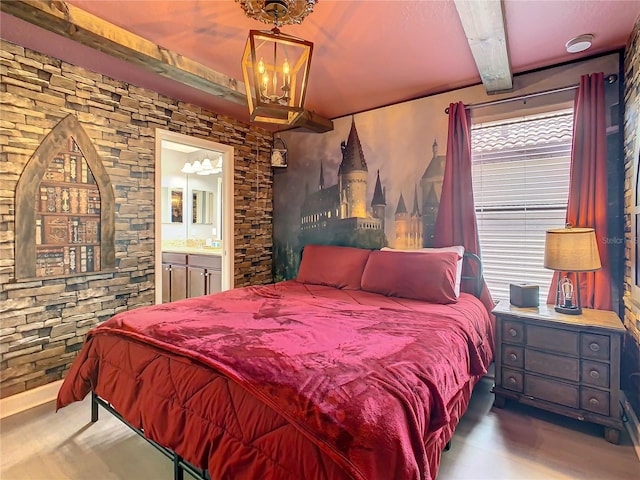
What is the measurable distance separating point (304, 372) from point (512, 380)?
5.71 feet

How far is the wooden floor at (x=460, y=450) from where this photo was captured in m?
1.67

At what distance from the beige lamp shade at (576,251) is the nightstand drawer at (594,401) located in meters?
0.71

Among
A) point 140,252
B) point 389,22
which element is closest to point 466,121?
point 389,22

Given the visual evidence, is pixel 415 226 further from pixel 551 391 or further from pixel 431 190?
pixel 551 391

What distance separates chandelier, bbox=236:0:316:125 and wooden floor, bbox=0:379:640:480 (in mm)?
1872

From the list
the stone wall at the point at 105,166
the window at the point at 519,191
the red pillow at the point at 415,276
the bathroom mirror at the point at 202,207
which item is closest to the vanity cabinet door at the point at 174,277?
the bathroom mirror at the point at 202,207

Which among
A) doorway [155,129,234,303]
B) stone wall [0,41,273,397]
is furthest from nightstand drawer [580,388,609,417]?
doorway [155,129,234,303]

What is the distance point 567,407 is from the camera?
2035 millimetres

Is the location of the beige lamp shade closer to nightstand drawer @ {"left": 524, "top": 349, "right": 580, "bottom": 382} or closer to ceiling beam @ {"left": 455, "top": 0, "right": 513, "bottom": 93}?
nightstand drawer @ {"left": 524, "top": 349, "right": 580, "bottom": 382}

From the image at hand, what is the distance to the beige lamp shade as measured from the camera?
2.06 meters

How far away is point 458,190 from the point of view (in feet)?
9.41

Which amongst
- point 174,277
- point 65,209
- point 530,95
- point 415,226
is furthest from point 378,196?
point 174,277

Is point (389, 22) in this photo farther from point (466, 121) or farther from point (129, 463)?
point (129, 463)

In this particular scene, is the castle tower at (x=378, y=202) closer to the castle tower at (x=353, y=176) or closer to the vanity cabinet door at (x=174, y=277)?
the castle tower at (x=353, y=176)
